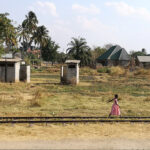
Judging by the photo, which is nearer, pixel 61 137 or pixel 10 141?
pixel 10 141

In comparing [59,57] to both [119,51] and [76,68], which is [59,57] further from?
[76,68]

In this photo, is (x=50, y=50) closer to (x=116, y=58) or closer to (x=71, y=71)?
(x=116, y=58)

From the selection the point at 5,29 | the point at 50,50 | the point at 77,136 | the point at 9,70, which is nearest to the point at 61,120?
the point at 77,136

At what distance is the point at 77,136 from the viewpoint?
645 centimetres

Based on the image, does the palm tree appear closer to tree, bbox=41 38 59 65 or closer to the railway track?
tree, bbox=41 38 59 65

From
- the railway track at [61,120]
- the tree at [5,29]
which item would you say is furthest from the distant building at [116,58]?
the railway track at [61,120]

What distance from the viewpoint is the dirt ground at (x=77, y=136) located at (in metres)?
5.63

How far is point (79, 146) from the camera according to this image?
18.3ft

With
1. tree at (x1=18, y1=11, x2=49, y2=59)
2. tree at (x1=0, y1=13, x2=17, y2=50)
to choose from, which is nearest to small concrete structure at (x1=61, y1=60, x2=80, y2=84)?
tree at (x1=0, y1=13, x2=17, y2=50)

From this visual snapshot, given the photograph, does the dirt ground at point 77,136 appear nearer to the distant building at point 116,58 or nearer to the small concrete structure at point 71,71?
the small concrete structure at point 71,71

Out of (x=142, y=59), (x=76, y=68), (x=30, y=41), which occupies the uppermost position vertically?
(x=30, y=41)

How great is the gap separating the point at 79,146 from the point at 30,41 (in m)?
54.1

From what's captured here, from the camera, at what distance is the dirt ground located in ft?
18.5

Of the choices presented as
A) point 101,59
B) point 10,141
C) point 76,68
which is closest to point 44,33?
point 101,59
